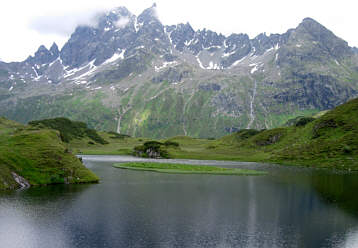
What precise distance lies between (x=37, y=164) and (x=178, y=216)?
55182mm

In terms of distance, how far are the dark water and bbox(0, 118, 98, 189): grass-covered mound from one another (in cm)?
592

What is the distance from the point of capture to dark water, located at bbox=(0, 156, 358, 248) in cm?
4962

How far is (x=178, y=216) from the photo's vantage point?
63.3m

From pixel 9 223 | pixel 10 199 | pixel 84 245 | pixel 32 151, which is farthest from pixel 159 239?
pixel 32 151

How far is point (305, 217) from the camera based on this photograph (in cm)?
6562

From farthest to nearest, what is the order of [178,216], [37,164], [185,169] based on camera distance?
[185,169]
[37,164]
[178,216]

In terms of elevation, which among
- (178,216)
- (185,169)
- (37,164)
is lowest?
(178,216)

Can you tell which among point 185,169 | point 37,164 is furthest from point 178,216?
point 185,169

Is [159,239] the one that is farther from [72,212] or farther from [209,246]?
[72,212]

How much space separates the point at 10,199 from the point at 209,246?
5177 centimetres

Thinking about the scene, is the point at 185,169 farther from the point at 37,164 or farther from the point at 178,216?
the point at 178,216

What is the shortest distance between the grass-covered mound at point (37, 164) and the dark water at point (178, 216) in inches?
233

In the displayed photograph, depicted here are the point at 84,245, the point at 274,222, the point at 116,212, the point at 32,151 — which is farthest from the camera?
the point at 32,151

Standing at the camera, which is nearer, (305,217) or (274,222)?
(274,222)
